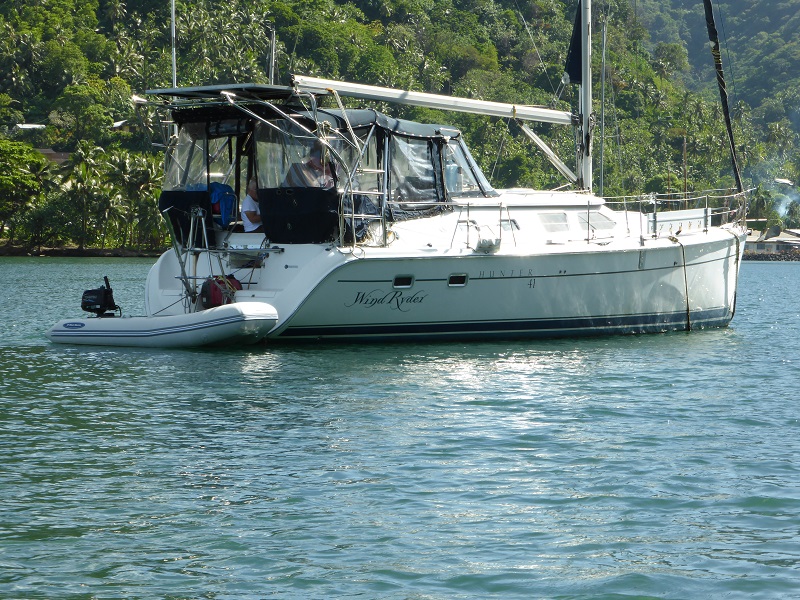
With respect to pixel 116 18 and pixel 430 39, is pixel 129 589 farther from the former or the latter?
pixel 430 39

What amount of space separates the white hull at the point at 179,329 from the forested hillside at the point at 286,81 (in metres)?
52.1

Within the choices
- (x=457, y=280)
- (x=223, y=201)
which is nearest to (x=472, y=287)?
(x=457, y=280)

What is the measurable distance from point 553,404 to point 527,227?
19.3 feet

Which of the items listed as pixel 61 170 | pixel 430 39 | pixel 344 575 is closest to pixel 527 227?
pixel 344 575

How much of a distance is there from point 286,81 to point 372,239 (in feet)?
252

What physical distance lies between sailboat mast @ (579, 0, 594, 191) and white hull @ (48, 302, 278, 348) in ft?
23.1

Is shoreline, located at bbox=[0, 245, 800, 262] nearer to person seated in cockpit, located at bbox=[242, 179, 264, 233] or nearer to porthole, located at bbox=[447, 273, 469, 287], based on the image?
person seated in cockpit, located at bbox=[242, 179, 264, 233]

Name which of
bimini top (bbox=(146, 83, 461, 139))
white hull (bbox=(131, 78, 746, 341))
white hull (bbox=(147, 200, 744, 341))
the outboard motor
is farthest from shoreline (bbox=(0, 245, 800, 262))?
white hull (bbox=(147, 200, 744, 341))

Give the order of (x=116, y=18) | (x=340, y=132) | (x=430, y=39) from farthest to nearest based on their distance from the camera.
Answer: (x=430, y=39), (x=116, y=18), (x=340, y=132)

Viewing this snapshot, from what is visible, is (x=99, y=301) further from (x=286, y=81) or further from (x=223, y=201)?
(x=286, y=81)

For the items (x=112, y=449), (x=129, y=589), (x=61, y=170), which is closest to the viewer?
(x=129, y=589)

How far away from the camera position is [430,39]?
447ft

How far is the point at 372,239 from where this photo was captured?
17.6m

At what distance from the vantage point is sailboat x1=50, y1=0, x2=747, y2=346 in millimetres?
17141
